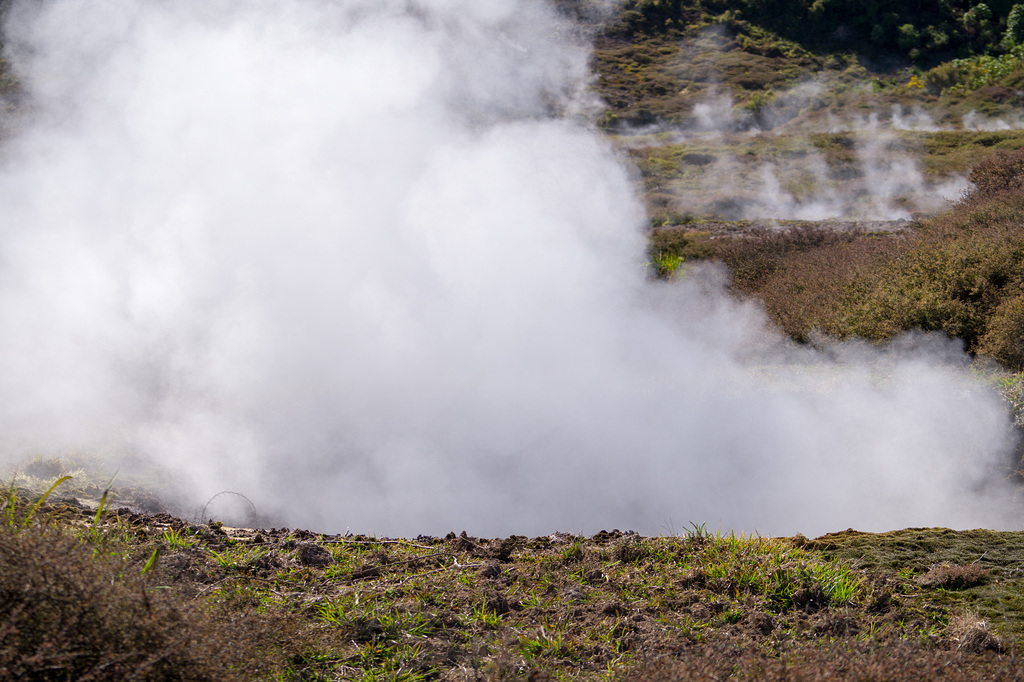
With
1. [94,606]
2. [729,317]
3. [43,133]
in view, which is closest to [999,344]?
[729,317]

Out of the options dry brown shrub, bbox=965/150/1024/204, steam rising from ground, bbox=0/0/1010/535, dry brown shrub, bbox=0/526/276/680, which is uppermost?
dry brown shrub, bbox=965/150/1024/204

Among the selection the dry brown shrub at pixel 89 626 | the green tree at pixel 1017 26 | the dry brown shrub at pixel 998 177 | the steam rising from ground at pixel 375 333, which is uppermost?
the green tree at pixel 1017 26

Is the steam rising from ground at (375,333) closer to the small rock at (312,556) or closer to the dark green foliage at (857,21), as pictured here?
the small rock at (312,556)

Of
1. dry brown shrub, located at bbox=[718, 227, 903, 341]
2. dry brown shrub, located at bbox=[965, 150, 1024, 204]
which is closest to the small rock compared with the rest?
dry brown shrub, located at bbox=[718, 227, 903, 341]

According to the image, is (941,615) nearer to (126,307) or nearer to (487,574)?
(487,574)

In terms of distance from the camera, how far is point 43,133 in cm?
839

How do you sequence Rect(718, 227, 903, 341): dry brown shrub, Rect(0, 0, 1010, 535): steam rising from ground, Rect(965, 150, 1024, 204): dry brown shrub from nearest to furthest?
Rect(0, 0, 1010, 535): steam rising from ground → Rect(718, 227, 903, 341): dry brown shrub → Rect(965, 150, 1024, 204): dry brown shrub

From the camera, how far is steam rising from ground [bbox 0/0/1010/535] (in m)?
5.79

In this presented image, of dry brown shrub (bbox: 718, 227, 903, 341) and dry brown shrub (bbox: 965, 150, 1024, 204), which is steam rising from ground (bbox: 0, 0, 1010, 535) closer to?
dry brown shrub (bbox: 718, 227, 903, 341)

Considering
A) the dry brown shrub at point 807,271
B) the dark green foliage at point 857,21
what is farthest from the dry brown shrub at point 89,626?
the dark green foliage at point 857,21

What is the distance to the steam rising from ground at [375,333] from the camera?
5.79m

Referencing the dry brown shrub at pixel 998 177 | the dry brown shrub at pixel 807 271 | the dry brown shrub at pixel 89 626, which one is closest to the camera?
the dry brown shrub at pixel 89 626

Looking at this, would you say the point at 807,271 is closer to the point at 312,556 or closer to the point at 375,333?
Answer: the point at 375,333

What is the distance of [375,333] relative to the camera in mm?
6676
